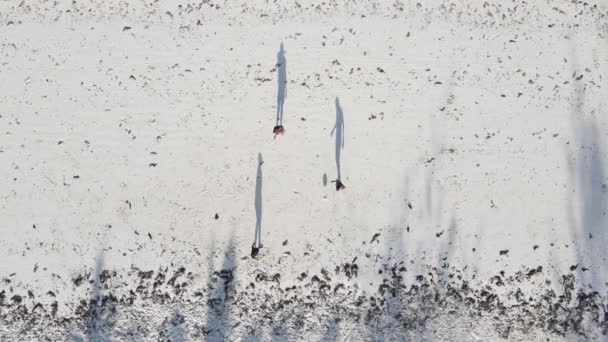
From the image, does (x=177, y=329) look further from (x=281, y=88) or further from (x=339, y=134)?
(x=281, y=88)

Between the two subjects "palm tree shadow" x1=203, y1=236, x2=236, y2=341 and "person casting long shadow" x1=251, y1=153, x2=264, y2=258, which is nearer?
"palm tree shadow" x1=203, y1=236, x2=236, y2=341

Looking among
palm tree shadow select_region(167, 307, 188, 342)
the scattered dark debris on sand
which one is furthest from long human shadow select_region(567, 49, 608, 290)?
palm tree shadow select_region(167, 307, 188, 342)

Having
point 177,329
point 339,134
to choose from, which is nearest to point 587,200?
point 339,134

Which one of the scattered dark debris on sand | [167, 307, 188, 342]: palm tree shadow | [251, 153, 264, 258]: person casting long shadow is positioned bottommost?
[167, 307, 188, 342]: palm tree shadow

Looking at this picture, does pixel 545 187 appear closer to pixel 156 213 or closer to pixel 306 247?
pixel 306 247

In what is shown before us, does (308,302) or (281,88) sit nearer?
(308,302)

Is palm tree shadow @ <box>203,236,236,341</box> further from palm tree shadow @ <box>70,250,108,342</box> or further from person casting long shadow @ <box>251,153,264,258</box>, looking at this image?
palm tree shadow @ <box>70,250,108,342</box>

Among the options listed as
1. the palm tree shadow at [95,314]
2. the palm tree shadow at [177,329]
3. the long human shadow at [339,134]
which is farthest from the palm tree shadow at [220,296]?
the long human shadow at [339,134]

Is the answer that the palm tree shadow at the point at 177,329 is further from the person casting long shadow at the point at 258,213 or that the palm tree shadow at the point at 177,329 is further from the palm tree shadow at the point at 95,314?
the person casting long shadow at the point at 258,213
